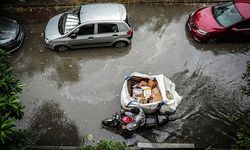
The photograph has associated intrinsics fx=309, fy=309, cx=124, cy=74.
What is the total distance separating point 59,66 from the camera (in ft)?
45.6

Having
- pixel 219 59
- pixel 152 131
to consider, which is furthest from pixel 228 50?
pixel 152 131

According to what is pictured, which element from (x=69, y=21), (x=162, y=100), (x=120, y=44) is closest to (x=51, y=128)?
(x=162, y=100)

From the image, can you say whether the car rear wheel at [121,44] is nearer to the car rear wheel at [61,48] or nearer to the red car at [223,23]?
the car rear wheel at [61,48]

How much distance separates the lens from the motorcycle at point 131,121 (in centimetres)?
1135

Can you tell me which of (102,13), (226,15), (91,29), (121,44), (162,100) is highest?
(102,13)

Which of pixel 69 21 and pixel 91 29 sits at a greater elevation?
pixel 69 21

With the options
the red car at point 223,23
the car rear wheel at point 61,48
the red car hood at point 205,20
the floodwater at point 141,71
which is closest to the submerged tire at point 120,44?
the floodwater at point 141,71

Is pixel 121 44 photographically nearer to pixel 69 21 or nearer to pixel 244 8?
pixel 69 21

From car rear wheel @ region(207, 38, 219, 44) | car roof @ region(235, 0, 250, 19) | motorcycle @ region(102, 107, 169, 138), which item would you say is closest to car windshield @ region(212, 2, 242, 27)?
car roof @ region(235, 0, 250, 19)

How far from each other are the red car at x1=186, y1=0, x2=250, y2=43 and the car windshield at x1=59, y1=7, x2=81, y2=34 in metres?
5.37

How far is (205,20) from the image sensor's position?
14305 mm

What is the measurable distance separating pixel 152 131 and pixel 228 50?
5.74 meters

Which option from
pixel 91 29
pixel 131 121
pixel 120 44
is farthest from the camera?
pixel 120 44

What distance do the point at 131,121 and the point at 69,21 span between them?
5550 mm
